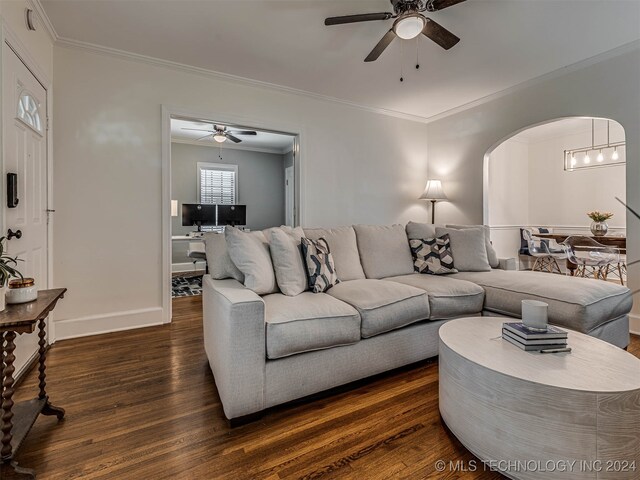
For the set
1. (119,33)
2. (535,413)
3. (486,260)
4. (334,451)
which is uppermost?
(119,33)

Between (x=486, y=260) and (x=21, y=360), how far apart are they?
3816 mm

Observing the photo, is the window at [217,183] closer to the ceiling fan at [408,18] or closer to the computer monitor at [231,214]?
the computer monitor at [231,214]

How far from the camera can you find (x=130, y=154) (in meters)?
3.00

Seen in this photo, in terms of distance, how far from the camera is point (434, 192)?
14.9ft

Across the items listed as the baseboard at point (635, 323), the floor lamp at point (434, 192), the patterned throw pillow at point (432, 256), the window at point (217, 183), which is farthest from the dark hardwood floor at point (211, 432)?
the window at point (217, 183)

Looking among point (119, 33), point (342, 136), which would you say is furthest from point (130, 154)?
point (342, 136)

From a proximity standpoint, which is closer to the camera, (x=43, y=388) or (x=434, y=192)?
(x=43, y=388)

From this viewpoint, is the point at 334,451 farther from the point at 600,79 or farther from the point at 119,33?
the point at 600,79

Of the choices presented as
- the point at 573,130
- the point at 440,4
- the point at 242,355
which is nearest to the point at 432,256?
the point at 440,4

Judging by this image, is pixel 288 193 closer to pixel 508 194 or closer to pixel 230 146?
pixel 230 146

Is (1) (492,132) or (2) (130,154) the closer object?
(2) (130,154)

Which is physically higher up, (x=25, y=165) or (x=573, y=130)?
(x=573, y=130)

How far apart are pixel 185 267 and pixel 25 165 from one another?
170 inches

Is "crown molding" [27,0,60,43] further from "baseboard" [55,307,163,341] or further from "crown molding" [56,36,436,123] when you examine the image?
"baseboard" [55,307,163,341]
